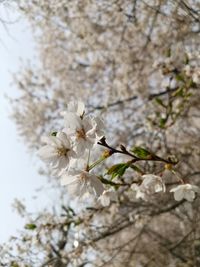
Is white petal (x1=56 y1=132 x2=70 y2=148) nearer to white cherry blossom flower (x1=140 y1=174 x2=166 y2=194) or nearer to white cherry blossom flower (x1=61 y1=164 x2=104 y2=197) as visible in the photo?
white cherry blossom flower (x1=61 y1=164 x2=104 y2=197)

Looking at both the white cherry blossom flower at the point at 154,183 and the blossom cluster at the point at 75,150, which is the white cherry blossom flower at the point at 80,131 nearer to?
the blossom cluster at the point at 75,150

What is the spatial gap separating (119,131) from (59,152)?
24.5 feet

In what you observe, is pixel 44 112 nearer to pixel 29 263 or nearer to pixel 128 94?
pixel 128 94

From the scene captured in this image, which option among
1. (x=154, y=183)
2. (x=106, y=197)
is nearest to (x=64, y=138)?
(x=154, y=183)

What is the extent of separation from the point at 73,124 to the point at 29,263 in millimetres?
2916

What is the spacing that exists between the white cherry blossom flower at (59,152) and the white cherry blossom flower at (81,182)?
50mm

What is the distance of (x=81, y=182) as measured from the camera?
2.20 metres

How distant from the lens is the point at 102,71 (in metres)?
9.94

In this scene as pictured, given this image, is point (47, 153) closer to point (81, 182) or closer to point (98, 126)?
point (81, 182)

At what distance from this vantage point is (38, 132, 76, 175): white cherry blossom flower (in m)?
2.08

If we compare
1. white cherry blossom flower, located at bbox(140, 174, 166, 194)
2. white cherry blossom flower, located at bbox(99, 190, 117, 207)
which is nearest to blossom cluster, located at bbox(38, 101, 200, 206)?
white cherry blossom flower, located at bbox(140, 174, 166, 194)

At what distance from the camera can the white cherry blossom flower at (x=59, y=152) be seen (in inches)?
81.7

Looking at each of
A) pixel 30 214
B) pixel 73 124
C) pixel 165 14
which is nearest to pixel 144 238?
pixel 30 214

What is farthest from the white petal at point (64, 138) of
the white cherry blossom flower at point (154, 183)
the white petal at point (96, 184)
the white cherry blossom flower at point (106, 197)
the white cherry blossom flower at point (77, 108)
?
the white cherry blossom flower at point (106, 197)
